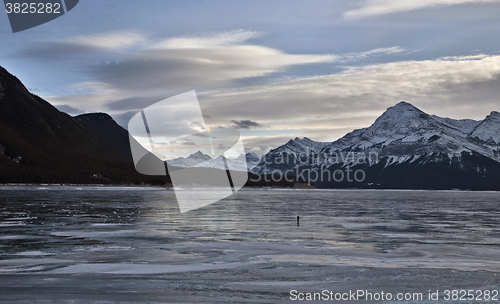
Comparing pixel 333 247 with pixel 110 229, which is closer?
pixel 333 247

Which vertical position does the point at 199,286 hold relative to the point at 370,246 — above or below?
above

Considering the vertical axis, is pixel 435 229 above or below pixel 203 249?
below

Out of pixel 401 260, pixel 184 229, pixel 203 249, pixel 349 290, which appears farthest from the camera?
pixel 184 229

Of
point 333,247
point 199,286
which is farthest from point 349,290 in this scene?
point 333,247

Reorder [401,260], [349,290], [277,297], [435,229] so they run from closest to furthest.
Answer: [277,297] < [349,290] < [401,260] < [435,229]

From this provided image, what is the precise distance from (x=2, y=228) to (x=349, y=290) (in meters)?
28.1

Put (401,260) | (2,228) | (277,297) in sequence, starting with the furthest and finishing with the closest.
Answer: (2,228)
(401,260)
(277,297)

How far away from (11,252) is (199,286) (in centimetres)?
1253

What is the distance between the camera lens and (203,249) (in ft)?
86.7

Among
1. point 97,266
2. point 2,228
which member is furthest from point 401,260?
point 2,228

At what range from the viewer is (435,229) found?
3969 cm

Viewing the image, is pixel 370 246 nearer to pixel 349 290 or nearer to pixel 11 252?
pixel 349 290

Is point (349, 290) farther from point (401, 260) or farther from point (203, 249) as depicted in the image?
point (203, 249)

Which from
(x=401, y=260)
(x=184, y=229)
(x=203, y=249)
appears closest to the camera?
(x=401, y=260)
